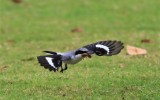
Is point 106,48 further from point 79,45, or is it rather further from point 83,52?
point 79,45

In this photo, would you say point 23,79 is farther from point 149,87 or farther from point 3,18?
point 3,18

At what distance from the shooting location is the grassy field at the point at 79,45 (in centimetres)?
1157

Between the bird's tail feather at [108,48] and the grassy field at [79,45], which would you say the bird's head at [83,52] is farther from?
the grassy field at [79,45]

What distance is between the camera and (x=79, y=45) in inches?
730

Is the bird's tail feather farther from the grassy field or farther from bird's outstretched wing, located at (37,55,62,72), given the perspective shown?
bird's outstretched wing, located at (37,55,62,72)

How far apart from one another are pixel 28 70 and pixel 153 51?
4.69 meters

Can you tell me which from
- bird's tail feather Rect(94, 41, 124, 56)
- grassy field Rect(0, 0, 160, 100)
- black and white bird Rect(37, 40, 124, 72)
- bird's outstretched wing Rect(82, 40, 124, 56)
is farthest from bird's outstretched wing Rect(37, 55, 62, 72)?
bird's tail feather Rect(94, 41, 124, 56)

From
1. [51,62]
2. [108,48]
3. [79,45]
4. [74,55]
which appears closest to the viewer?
[51,62]

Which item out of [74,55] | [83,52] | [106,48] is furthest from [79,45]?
[83,52]

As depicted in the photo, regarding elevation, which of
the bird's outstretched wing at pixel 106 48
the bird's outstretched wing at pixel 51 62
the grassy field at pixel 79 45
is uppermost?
the bird's outstretched wing at pixel 106 48

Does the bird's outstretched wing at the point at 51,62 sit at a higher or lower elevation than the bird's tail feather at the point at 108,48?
lower

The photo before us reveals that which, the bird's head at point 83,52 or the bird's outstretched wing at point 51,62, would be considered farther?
the bird's head at point 83,52

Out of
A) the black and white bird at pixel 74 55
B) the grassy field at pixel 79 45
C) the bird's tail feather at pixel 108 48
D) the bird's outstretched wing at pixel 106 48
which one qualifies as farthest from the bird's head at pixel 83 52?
the grassy field at pixel 79 45

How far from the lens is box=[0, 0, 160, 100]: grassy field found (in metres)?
11.6
